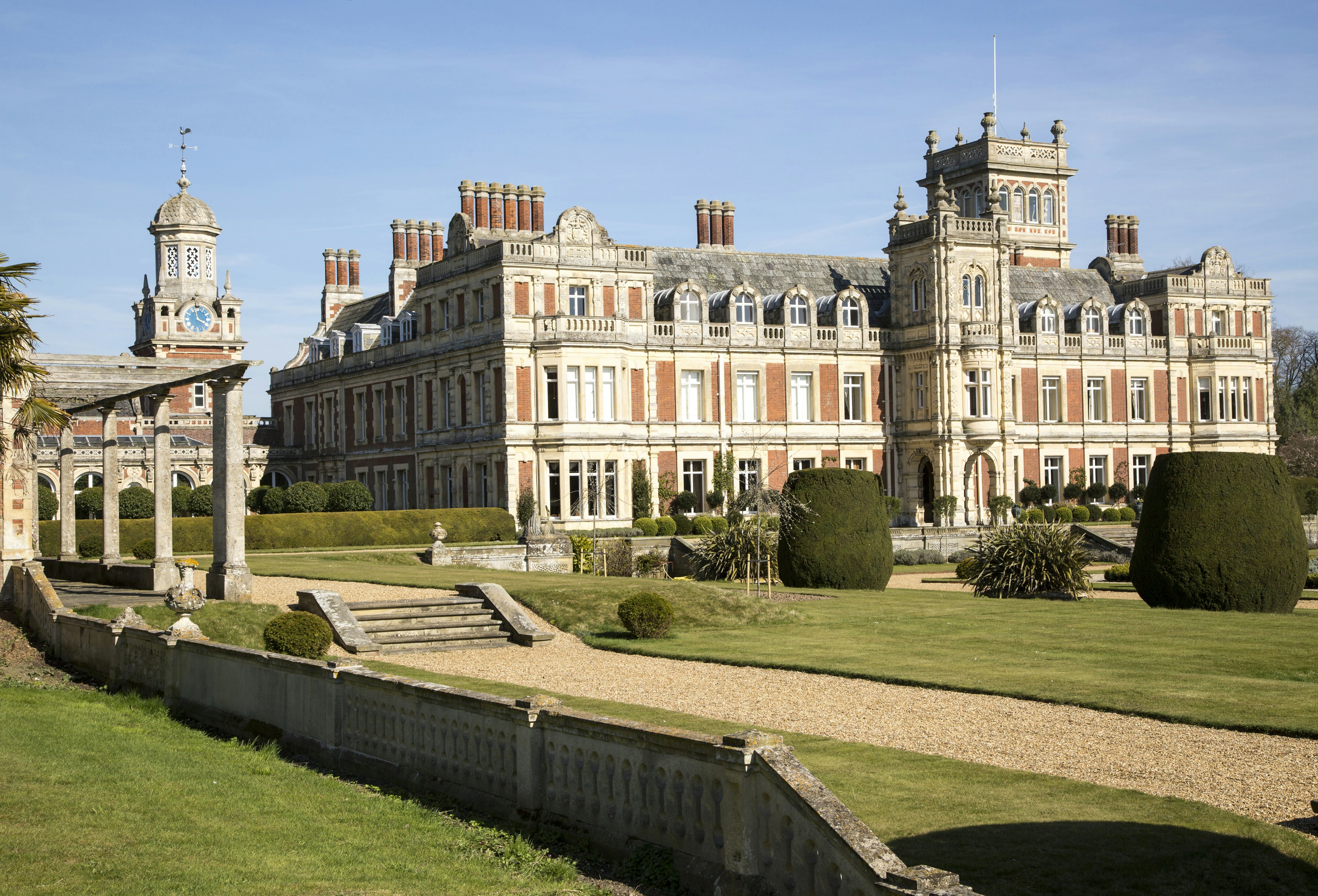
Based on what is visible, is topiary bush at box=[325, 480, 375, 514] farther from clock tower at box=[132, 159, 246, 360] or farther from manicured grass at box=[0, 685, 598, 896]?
manicured grass at box=[0, 685, 598, 896]

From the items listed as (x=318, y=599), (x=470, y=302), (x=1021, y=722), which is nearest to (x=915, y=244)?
(x=470, y=302)

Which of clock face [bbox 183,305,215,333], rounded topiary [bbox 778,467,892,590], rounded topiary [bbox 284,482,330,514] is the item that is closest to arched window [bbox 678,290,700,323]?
rounded topiary [bbox 284,482,330,514]

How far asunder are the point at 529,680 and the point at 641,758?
28.6 ft

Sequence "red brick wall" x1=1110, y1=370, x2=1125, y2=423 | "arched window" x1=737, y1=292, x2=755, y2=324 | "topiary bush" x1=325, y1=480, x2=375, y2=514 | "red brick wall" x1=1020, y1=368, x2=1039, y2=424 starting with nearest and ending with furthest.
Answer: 1. "topiary bush" x1=325, y1=480, x2=375, y2=514
2. "arched window" x1=737, y1=292, x2=755, y2=324
3. "red brick wall" x1=1020, y1=368, x2=1039, y2=424
4. "red brick wall" x1=1110, y1=370, x2=1125, y2=423

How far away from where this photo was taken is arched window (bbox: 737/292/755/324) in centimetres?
5303

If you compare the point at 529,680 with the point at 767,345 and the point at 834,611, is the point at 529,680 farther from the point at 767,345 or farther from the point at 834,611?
the point at 767,345

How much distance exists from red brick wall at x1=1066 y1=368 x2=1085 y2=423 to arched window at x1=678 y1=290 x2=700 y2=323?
17.5 meters

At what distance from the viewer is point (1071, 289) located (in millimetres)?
62969

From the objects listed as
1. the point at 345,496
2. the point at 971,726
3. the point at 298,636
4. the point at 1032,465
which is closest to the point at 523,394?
the point at 345,496

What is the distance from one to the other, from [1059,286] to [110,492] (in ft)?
154

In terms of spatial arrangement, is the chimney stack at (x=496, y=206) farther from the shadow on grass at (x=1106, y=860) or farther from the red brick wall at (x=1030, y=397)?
the shadow on grass at (x=1106, y=860)

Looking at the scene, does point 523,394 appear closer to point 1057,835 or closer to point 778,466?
point 778,466

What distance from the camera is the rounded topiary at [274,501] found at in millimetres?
51469

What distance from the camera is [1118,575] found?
3538 centimetres
